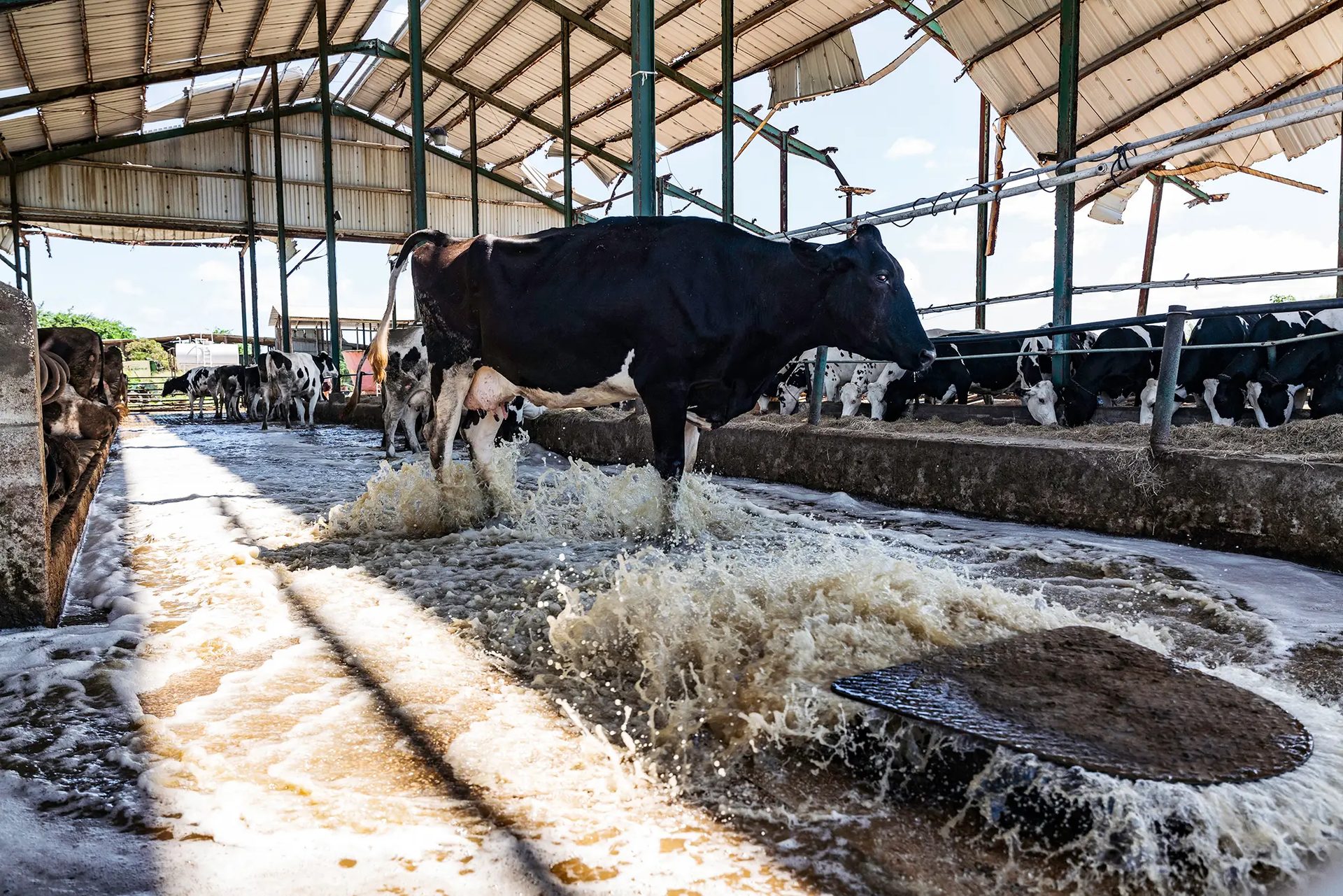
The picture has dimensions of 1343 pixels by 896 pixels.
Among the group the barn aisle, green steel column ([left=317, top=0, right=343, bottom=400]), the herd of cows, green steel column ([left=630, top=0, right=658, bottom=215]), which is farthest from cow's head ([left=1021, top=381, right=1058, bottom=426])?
green steel column ([left=317, top=0, right=343, bottom=400])

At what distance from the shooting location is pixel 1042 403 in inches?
328

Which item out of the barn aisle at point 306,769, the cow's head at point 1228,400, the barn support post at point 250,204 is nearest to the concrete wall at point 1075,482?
the barn aisle at point 306,769

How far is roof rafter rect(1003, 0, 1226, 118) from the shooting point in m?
9.27

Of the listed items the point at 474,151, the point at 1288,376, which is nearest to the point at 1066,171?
the point at 1288,376

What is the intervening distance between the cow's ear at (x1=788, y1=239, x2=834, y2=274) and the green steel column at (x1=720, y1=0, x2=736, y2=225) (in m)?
7.69

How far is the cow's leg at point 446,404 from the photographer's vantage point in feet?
16.2

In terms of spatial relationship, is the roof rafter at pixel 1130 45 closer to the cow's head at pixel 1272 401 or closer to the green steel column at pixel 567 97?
the cow's head at pixel 1272 401

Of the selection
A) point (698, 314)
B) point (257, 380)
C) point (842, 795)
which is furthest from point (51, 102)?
point (842, 795)

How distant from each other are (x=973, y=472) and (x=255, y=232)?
938 inches

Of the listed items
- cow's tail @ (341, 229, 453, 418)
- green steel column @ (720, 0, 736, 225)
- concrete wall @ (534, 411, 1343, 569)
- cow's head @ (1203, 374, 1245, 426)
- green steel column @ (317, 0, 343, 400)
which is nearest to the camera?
concrete wall @ (534, 411, 1343, 569)

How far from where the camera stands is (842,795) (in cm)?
161

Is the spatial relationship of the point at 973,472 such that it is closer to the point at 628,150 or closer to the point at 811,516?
the point at 811,516

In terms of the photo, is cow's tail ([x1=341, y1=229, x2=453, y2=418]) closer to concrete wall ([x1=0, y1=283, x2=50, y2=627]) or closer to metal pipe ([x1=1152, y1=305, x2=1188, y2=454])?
concrete wall ([x1=0, y1=283, x2=50, y2=627])

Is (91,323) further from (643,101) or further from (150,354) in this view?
(643,101)
